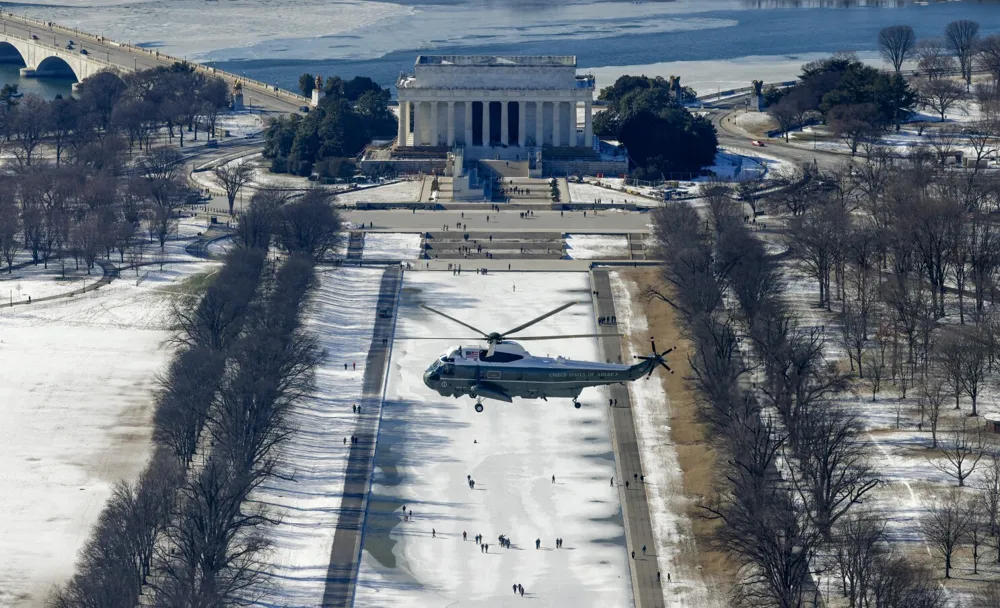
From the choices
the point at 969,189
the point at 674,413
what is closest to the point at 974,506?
the point at 674,413

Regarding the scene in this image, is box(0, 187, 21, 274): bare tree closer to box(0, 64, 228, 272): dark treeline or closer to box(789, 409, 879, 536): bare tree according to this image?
box(0, 64, 228, 272): dark treeline

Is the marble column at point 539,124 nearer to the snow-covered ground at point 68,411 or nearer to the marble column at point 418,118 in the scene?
the marble column at point 418,118

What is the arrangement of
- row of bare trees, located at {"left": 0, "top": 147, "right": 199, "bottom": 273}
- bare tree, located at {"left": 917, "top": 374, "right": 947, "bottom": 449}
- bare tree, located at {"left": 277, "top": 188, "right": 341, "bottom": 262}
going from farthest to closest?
row of bare trees, located at {"left": 0, "top": 147, "right": 199, "bottom": 273}
bare tree, located at {"left": 277, "top": 188, "right": 341, "bottom": 262}
bare tree, located at {"left": 917, "top": 374, "right": 947, "bottom": 449}

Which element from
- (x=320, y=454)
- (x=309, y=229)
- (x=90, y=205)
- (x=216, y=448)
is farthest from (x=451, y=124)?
(x=216, y=448)

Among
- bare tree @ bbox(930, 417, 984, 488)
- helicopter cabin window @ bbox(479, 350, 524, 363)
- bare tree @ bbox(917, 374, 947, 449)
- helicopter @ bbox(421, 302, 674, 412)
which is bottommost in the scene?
bare tree @ bbox(930, 417, 984, 488)

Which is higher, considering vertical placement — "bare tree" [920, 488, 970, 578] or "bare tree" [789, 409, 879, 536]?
"bare tree" [789, 409, 879, 536]

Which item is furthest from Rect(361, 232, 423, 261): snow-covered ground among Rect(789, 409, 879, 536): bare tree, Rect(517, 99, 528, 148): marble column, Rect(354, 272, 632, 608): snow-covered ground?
Rect(789, 409, 879, 536): bare tree

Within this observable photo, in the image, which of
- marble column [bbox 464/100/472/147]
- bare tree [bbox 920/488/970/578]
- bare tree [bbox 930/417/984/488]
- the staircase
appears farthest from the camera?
marble column [bbox 464/100/472/147]
